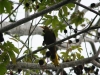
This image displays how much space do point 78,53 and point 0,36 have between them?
91 cm

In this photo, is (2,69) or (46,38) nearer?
(2,69)

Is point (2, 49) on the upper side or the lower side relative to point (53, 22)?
lower

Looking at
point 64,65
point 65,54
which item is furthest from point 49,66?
point 65,54

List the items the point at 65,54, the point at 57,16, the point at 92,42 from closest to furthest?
the point at 57,16, the point at 65,54, the point at 92,42

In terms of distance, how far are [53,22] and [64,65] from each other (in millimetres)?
256

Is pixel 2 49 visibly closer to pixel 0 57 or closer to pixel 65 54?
pixel 0 57

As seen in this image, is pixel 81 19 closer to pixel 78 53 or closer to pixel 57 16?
pixel 57 16

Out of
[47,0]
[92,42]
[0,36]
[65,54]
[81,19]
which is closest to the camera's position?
[0,36]

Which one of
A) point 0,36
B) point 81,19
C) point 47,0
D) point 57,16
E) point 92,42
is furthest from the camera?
point 92,42

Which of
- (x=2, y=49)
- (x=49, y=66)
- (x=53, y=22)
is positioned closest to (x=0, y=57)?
(x=2, y=49)

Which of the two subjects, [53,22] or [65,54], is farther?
[65,54]

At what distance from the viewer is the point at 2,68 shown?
853 millimetres

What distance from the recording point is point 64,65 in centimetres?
116

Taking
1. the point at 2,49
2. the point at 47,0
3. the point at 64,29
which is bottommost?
the point at 2,49
